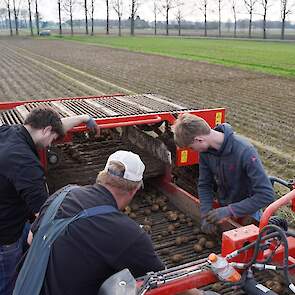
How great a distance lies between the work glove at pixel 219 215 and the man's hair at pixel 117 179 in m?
1.43

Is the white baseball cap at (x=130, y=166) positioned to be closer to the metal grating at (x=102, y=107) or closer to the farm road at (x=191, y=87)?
the metal grating at (x=102, y=107)

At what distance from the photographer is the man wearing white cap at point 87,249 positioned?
2059 mm

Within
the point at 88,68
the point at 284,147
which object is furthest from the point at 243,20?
the point at 284,147

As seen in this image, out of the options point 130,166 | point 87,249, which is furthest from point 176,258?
point 87,249

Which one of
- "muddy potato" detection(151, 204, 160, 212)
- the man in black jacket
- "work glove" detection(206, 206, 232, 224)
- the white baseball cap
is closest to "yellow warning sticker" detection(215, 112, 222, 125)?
"muddy potato" detection(151, 204, 160, 212)

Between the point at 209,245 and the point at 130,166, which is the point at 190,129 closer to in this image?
the point at 130,166

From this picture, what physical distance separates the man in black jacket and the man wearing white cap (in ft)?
2.72

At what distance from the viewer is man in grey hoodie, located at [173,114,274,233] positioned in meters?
3.39

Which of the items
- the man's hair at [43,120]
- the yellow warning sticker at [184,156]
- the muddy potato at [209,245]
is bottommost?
the muddy potato at [209,245]

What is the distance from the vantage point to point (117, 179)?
2.28 metres

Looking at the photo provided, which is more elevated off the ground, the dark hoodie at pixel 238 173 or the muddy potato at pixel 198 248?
the dark hoodie at pixel 238 173

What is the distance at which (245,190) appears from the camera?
373 centimetres

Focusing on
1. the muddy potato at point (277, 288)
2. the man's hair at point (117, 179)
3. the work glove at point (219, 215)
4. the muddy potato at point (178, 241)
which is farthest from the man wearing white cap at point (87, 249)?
the muddy potato at point (178, 241)

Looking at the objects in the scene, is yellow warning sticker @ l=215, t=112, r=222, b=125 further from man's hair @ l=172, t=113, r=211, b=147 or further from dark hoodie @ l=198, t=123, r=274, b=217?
man's hair @ l=172, t=113, r=211, b=147
